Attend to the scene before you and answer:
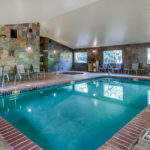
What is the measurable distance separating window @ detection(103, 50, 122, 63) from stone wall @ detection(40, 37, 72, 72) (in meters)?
3.61

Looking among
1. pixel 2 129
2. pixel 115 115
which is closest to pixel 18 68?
pixel 2 129

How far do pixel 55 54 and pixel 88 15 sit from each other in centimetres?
579

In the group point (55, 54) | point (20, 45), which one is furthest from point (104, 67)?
point (20, 45)

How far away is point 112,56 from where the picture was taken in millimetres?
10352

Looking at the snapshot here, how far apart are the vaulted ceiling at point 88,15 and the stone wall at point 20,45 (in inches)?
38.3

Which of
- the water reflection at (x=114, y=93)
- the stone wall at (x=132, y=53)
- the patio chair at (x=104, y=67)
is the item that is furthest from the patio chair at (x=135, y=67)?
the water reflection at (x=114, y=93)

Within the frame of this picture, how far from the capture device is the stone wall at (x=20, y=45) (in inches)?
221

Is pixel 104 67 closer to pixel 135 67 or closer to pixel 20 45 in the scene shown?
pixel 135 67

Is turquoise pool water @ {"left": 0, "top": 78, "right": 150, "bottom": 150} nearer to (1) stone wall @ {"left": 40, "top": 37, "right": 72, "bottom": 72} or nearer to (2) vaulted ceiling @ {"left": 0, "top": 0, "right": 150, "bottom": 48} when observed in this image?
(2) vaulted ceiling @ {"left": 0, "top": 0, "right": 150, "bottom": 48}

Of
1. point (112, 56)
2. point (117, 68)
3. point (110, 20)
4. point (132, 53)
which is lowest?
point (117, 68)

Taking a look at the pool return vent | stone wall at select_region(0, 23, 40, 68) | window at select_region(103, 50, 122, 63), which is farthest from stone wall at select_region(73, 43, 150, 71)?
the pool return vent

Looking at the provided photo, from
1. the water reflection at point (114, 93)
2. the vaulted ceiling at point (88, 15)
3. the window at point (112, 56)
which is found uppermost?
the vaulted ceiling at point (88, 15)

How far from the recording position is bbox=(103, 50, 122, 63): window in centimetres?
1002

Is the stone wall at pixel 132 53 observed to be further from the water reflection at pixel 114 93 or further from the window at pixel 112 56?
the water reflection at pixel 114 93
